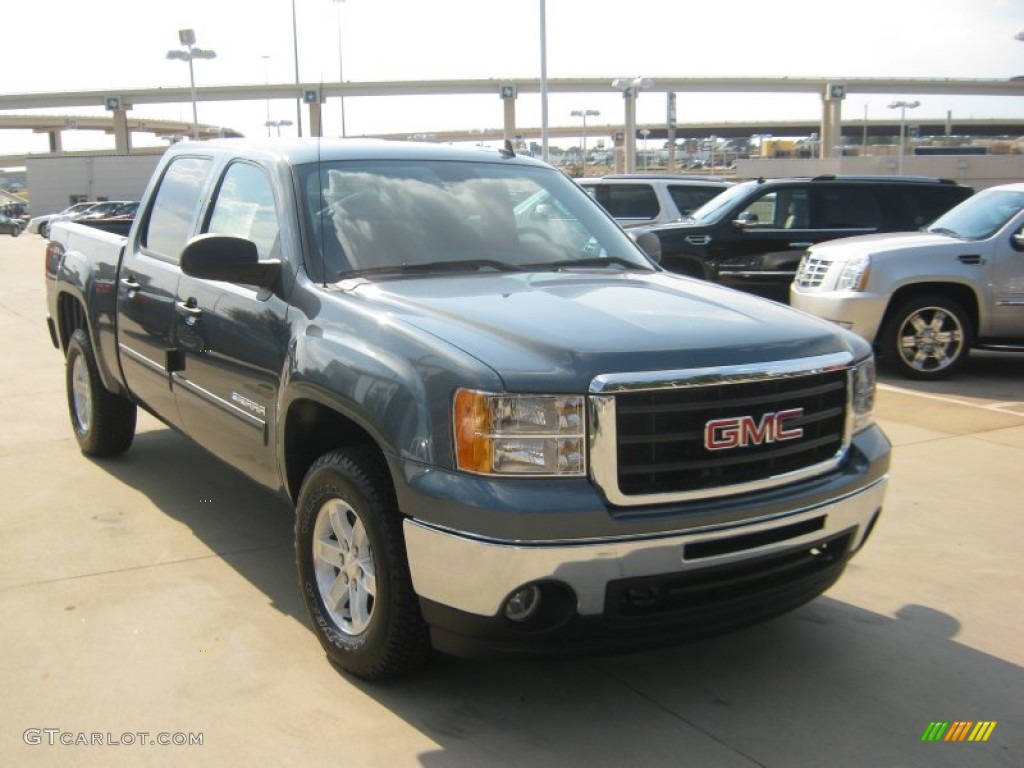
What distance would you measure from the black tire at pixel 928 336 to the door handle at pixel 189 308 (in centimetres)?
693

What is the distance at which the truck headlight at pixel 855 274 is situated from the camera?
9.73 meters

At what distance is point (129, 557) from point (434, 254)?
2.07m

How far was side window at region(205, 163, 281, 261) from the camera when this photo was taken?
447cm

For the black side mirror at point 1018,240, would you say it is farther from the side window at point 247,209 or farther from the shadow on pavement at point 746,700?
the side window at point 247,209

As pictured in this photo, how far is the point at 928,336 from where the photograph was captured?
32.1 ft

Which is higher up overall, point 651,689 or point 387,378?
point 387,378

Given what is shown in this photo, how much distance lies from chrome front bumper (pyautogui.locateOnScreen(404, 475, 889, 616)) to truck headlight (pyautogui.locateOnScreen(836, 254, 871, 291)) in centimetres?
698

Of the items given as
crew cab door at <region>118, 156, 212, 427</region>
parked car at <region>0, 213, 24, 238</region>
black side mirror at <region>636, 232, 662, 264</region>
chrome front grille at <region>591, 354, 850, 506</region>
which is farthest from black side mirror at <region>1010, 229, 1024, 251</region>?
parked car at <region>0, 213, 24, 238</region>

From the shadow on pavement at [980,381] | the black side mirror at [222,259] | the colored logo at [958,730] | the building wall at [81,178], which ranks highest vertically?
the building wall at [81,178]

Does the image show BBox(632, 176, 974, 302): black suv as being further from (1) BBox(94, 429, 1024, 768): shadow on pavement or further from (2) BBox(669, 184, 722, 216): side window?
(1) BBox(94, 429, 1024, 768): shadow on pavement

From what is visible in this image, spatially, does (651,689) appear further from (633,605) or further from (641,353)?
(641,353)

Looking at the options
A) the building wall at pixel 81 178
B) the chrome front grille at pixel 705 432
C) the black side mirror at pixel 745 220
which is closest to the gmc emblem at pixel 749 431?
the chrome front grille at pixel 705 432

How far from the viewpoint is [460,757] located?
10.5ft

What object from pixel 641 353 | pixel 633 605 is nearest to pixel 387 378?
pixel 641 353
